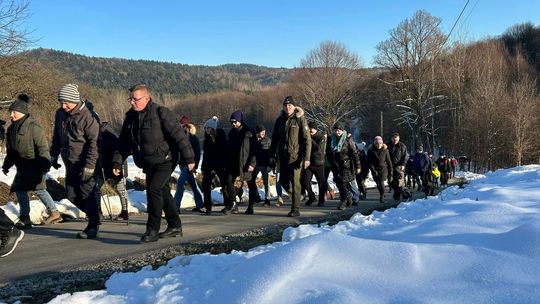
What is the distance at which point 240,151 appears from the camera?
9.76 metres

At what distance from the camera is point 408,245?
12.1 ft

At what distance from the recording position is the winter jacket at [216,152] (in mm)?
9766

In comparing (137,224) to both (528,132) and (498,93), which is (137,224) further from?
(498,93)

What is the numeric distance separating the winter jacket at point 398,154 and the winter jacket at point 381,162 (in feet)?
1.54

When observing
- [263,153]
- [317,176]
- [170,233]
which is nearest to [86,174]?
[170,233]

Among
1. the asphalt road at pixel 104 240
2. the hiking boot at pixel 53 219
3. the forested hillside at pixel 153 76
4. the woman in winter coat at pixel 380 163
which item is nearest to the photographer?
the asphalt road at pixel 104 240

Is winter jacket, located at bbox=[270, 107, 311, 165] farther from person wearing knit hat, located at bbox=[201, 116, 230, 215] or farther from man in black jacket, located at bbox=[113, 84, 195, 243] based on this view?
man in black jacket, located at bbox=[113, 84, 195, 243]

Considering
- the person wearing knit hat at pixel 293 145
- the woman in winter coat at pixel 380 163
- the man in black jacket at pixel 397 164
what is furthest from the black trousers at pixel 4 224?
the man in black jacket at pixel 397 164

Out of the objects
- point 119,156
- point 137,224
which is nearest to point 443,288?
point 119,156

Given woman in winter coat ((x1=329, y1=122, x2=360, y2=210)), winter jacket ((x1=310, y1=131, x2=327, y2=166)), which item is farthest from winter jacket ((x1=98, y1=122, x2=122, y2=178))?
woman in winter coat ((x1=329, y1=122, x2=360, y2=210))

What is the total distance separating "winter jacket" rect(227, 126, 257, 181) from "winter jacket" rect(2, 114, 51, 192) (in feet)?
11.3

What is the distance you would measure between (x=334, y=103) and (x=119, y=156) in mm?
55307

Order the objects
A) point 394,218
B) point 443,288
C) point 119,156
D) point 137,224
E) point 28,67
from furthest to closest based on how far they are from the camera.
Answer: point 28,67
point 137,224
point 394,218
point 119,156
point 443,288

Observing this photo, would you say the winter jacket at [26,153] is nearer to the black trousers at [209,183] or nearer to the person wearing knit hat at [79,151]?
the person wearing knit hat at [79,151]
